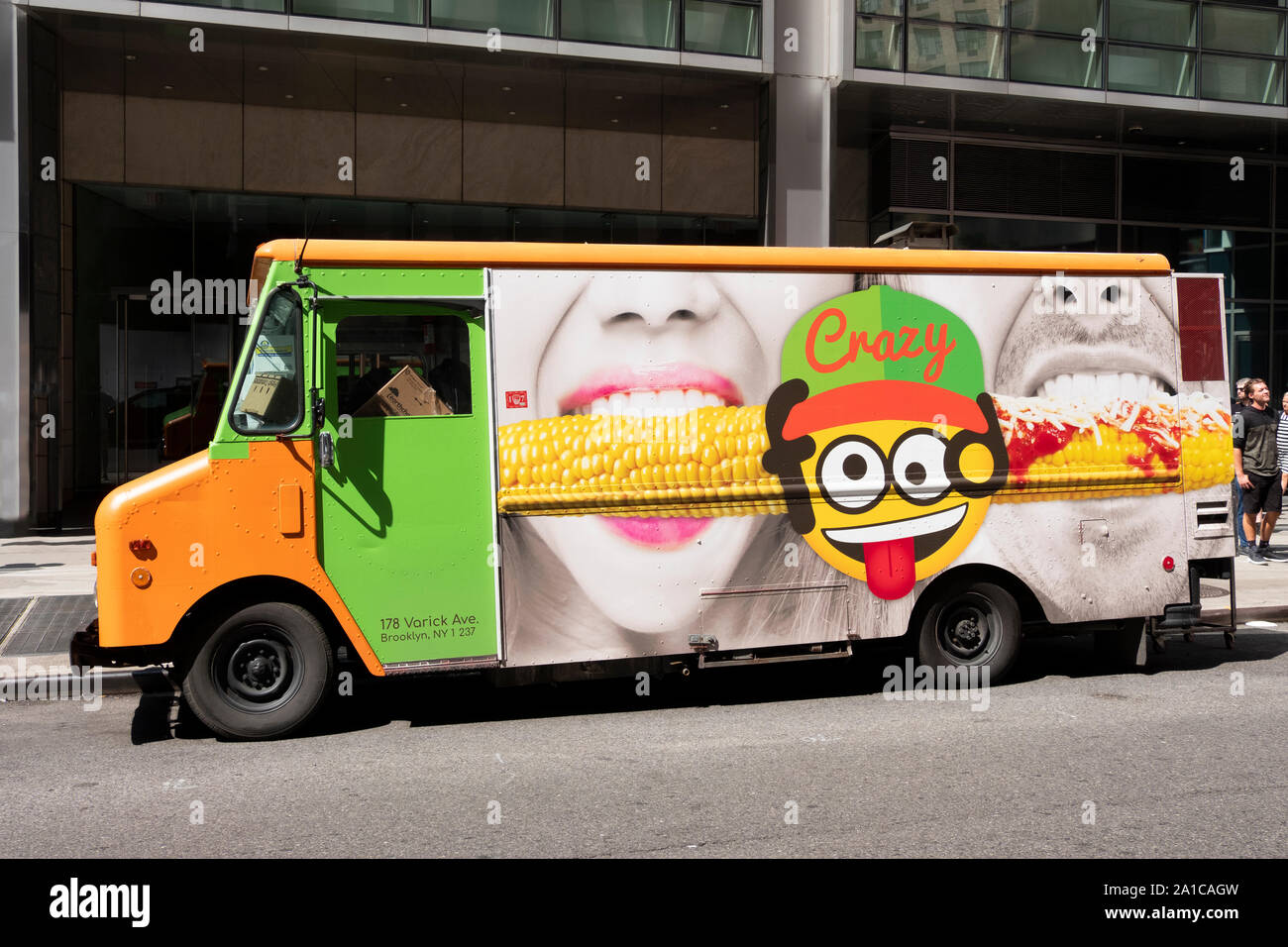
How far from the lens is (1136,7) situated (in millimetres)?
18484

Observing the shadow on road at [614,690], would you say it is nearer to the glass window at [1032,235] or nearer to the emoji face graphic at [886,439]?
the emoji face graphic at [886,439]

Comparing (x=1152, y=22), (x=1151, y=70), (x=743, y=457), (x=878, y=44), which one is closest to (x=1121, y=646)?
(x=743, y=457)

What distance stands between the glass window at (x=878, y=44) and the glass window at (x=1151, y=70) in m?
3.59

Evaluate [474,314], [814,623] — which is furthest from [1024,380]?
[474,314]

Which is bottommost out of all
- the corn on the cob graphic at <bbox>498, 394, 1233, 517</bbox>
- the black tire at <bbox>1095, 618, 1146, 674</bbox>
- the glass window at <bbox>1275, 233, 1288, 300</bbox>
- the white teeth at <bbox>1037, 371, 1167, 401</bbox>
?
the black tire at <bbox>1095, 618, 1146, 674</bbox>

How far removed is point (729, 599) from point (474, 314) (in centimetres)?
231

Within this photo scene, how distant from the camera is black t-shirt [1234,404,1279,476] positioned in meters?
13.2

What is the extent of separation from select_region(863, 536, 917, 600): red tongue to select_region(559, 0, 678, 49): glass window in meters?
11.2

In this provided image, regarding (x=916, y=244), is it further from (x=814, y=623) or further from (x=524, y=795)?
(x=524, y=795)

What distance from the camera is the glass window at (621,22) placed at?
16484 mm

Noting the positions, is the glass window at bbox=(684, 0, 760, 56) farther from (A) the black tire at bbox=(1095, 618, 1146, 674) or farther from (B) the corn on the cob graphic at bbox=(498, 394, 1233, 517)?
(A) the black tire at bbox=(1095, 618, 1146, 674)

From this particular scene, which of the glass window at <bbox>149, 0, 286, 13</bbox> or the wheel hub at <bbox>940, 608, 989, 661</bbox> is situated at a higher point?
the glass window at <bbox>149, 0, 286, 13</bbox>

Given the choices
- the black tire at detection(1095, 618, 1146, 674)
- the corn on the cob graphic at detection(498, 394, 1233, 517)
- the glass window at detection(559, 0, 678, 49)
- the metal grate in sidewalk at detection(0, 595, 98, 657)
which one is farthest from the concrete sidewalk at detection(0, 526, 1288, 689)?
the glass window at detection(559, 0, 678, 49)

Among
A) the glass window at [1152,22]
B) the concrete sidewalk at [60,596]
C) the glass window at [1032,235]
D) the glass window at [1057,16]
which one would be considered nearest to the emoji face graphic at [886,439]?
the concrete sidewalk at [60,596]
